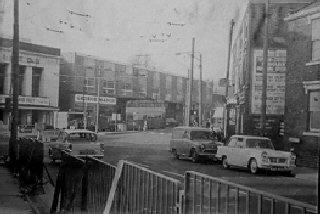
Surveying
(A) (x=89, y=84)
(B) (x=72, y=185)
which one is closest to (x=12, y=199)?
(B) (x=72, y=185)

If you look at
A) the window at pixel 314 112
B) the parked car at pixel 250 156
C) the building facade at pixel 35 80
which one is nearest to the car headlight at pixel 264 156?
the parked car at pixel 250 156

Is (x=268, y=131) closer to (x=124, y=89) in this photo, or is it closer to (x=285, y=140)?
(x=285, y=140)

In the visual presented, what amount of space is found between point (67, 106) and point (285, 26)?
9.63 feet

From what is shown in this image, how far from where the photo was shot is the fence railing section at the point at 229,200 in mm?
2064

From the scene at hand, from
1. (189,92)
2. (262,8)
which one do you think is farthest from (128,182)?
(262,8)

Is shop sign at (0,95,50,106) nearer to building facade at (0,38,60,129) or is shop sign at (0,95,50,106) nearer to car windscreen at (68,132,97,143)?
building facade at (0,38,60,129)

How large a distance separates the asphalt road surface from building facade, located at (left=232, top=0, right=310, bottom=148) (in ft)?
2.45

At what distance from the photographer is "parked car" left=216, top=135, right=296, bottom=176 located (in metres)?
4.58

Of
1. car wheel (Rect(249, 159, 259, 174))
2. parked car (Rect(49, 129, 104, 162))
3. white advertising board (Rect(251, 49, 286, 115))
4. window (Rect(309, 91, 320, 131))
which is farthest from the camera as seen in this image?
parked car (Rect(49, 129, 104, 162))

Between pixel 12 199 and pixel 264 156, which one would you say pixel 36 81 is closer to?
pixel 12 199

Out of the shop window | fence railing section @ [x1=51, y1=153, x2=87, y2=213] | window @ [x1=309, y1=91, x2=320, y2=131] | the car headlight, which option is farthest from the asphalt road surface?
the shop window

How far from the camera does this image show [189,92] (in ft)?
15.0

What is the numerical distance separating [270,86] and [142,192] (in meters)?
1.41

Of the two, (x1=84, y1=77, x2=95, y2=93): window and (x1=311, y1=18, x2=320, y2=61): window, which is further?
(x1=84, y1=77, x2=95, y2=93): window
